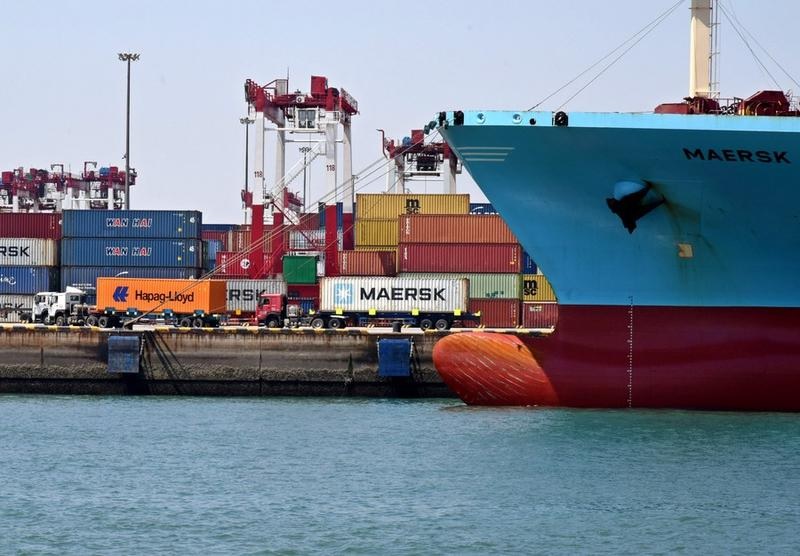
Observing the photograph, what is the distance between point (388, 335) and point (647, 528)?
20.8 metres

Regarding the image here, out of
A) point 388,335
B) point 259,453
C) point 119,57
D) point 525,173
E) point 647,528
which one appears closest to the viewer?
point 647,528

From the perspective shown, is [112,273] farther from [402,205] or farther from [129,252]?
[402,205]

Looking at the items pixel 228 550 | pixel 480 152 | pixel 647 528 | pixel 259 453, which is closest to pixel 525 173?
pixel 480 152

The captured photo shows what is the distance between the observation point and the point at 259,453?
29.8 metres

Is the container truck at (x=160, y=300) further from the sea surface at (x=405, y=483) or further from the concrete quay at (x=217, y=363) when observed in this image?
the sea surface at (x=405, y=483)

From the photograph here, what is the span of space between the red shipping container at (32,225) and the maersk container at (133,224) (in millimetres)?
4864

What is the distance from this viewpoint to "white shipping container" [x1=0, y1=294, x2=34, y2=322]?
196 ft

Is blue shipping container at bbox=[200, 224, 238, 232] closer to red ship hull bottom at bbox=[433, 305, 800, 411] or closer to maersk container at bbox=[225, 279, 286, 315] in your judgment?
maersk container at bbox=[225, 279, 286, 315]

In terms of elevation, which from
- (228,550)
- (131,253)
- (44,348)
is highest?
(131,253)

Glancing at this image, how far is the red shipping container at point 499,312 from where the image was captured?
5525 centimetres

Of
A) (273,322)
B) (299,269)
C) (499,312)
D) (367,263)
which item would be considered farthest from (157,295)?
(499,312)

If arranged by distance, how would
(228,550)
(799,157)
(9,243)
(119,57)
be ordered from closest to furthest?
(228,550), (799,157), (9,243), (119,57)

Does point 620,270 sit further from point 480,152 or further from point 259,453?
point 259,453

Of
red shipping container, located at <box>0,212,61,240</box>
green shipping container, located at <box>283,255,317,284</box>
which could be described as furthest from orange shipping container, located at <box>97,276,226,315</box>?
red shipping container, located at <box>0,212,61,240</box>
